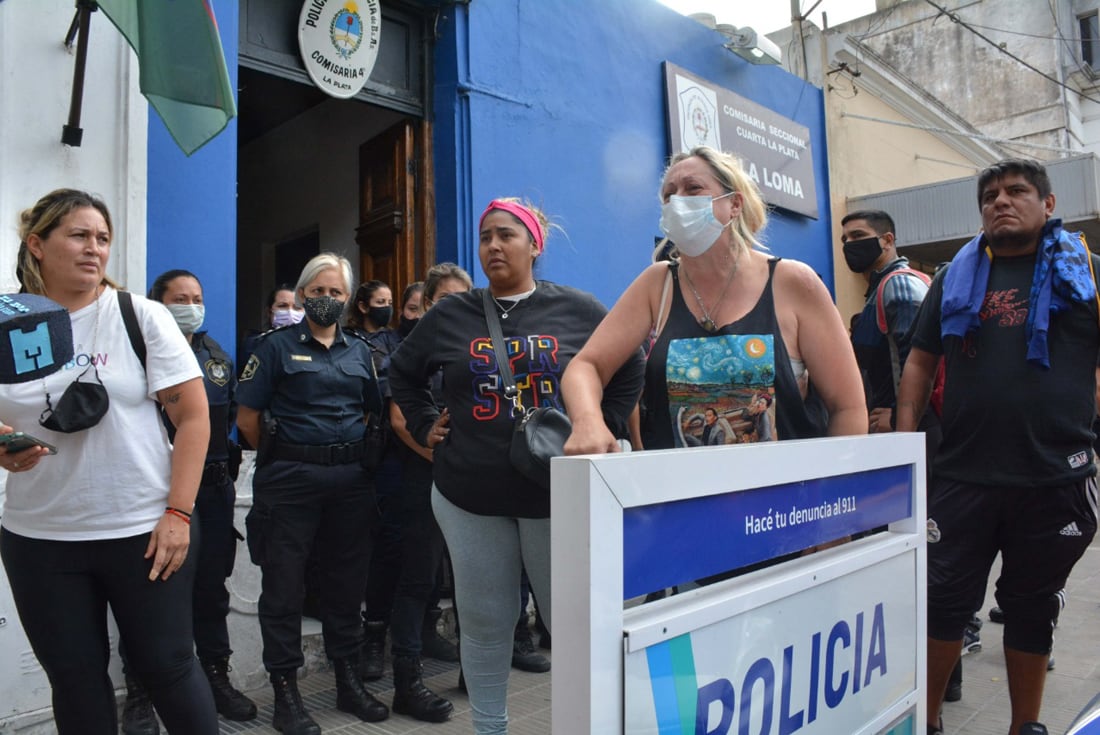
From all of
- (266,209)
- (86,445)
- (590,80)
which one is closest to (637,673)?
(86,445)

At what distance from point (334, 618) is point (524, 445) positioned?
71.9 inches

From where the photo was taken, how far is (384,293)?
488 centimetres

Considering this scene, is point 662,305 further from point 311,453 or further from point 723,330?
point 311,453

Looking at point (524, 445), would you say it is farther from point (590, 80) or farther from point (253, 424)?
point (590, 80)

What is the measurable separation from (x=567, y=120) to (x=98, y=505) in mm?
4989

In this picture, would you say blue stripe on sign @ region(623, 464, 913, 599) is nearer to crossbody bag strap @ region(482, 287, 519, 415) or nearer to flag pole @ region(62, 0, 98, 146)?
crossbody bag strap @ region(482, 287, 519, 415)

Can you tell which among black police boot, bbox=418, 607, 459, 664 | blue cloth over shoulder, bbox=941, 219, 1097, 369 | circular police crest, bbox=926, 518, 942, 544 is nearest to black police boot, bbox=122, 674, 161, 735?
black police boot, bbox=418, 607, 459, 664

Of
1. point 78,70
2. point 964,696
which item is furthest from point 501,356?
point 964,696

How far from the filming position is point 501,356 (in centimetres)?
263

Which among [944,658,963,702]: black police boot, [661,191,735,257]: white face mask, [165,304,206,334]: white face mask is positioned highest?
[661,191,735,257]: white face mask

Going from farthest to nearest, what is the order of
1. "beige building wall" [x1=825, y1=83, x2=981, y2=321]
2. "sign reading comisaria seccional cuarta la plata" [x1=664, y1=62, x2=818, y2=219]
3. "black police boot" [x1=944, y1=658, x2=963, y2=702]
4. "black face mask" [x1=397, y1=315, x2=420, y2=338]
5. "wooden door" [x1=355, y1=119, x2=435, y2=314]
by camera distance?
"beige building wall" [x1=825, y1=83, x2=981, y2=321] → "sign reading comisaria seccional cuarta la plata" [x1=664, y1=62, x2=818, y2=219] → "wooden door" [x1=355, y1=119, x2=435, y2=314] → "black face mask" [x1=397, y1=315, x2=420, y2=338] → "black police boot" [x1=944, y1=658, x2=963, y2=702]

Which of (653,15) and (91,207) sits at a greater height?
(653,15)

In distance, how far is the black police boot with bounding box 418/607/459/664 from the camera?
4332 millimetres

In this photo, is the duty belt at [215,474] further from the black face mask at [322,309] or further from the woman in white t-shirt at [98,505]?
the woman in white t-shirt at [98,505]
